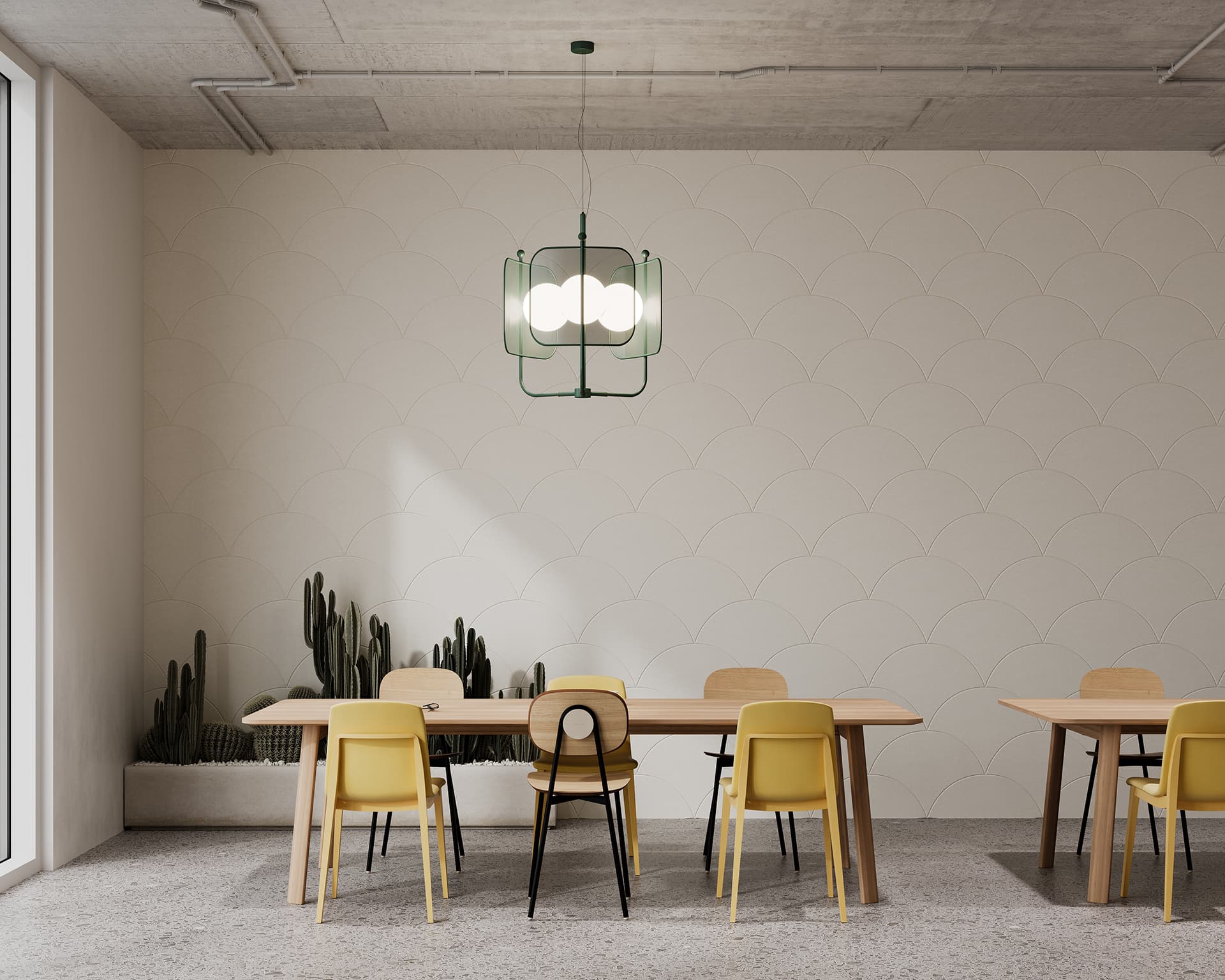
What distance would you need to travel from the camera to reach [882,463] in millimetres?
5152

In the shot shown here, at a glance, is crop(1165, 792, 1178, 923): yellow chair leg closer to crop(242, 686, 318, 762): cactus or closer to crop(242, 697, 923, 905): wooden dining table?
crop(242, 697, 923, 905): wooden dining table

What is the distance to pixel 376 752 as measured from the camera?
349cm

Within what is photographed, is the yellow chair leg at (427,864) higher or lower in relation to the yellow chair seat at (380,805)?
lower

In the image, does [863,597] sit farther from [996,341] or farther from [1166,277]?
[1166,277]

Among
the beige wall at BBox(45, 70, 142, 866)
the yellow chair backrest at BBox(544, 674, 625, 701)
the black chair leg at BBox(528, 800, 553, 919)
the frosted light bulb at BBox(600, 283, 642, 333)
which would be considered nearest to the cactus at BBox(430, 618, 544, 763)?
the yellow chair backrest at BBox(544, 674, 625, 701)

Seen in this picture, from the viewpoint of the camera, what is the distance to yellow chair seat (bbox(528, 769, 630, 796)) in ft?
12.0

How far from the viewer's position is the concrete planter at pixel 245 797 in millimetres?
4684

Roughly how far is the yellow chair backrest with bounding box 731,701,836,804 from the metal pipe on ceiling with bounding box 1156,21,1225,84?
3.00 metres

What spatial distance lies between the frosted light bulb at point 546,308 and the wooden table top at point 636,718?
4.64 ft

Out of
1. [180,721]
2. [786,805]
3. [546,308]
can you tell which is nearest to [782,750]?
[786,805]

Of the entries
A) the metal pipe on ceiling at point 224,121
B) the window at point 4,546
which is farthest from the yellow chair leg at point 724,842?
the metal pipe on ceiling at point 224,121

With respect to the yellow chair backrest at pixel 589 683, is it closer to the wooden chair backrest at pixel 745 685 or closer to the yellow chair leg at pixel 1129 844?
the wooden chair backrest at pixel 745 685

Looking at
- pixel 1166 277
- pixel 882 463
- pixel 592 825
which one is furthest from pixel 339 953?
pixel 1166 277

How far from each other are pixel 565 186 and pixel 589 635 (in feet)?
7.42
